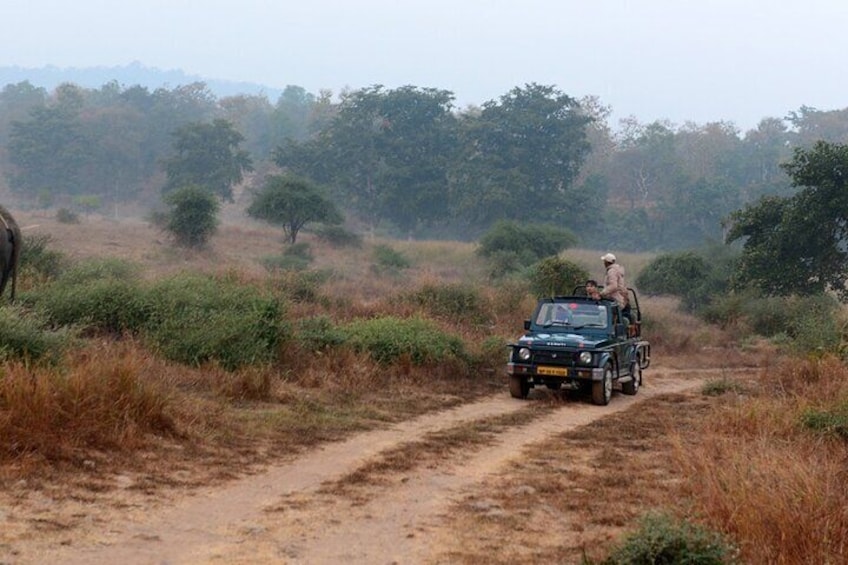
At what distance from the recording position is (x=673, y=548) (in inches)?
235

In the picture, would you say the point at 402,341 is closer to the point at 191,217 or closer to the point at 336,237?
the point at 191,217

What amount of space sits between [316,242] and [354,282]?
18.3 m

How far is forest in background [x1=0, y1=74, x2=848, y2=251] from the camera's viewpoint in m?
65.8

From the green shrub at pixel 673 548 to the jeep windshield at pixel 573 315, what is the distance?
10019 millimetres

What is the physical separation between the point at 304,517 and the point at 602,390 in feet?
27.3

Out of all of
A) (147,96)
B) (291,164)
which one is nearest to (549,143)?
(291,164)

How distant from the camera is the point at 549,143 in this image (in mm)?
65938

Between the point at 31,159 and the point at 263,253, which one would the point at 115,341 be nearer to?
the point at 263,253

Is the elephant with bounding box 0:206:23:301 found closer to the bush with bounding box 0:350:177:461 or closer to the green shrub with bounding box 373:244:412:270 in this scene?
the bush with bounding box 0:350:177:461

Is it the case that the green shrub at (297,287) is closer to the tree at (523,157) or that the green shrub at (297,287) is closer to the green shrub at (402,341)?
the green shrub at (402,341)

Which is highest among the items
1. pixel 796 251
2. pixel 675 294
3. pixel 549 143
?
pixel 549 143

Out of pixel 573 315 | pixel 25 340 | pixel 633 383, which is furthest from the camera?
pixel 633 383

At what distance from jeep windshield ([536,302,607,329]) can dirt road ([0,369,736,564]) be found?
17.4ft

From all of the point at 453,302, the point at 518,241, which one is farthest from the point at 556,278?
the point at 518,241
